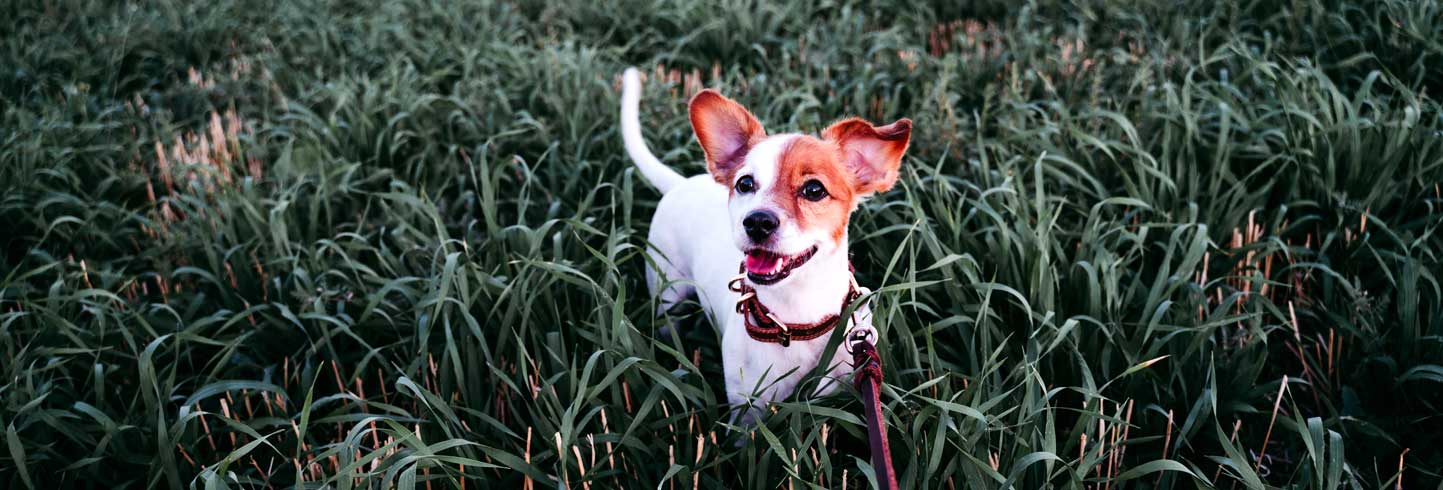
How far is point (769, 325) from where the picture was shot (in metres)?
2.15

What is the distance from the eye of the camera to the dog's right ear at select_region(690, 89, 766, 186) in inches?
89.3

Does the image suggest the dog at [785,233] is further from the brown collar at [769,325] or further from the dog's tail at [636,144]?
the dog's tail at [636,144]

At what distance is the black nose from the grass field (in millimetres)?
448

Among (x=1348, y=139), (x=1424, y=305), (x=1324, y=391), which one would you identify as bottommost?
(x=1324, y=391)

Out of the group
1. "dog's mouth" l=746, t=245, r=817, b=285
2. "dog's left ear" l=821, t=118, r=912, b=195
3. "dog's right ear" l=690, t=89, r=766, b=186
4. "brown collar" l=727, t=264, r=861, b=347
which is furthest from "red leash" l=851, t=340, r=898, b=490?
"dog's right ear" l=690, t=89, r=766, b=186

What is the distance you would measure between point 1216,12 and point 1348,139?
1787 mm

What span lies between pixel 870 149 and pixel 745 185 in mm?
338

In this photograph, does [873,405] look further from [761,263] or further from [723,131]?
[723,131]

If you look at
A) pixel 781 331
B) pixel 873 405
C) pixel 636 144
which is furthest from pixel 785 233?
pixel 636 144

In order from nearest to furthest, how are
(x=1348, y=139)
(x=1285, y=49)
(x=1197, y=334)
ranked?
(x=1197, y=334) < (x=1348, y=139) < (x=1285, y=49)

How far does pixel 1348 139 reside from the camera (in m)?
3.31

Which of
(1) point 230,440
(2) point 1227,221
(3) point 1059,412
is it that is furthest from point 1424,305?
(1) point 230,440

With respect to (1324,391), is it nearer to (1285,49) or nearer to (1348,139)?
(1348,139)

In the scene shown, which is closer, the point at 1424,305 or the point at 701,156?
the point at 1424,305
